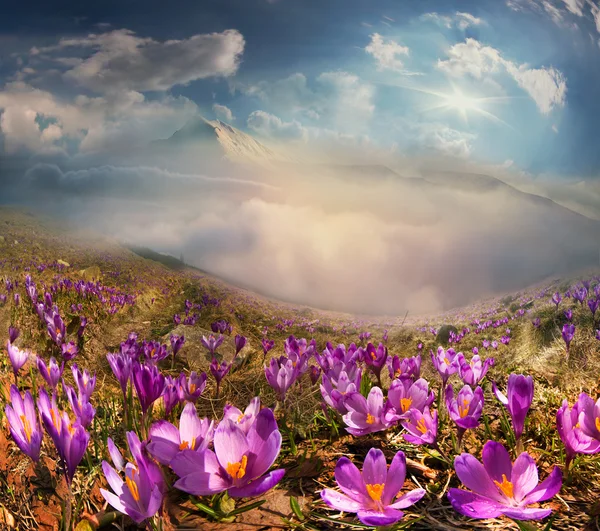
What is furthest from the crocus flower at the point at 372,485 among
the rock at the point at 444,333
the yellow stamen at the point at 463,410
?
the rock at the point at 444,333

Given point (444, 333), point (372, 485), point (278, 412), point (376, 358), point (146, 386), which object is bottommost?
point (444, 333)

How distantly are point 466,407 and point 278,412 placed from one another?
56 cm

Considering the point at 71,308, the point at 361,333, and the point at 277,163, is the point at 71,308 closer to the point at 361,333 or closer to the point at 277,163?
the point at 277,163

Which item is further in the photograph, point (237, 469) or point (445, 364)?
point (445, 364)

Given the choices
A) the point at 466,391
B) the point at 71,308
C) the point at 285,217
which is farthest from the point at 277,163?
the point at 466,391

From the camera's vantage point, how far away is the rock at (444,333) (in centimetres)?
273

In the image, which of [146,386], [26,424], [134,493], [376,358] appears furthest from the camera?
[376,358]

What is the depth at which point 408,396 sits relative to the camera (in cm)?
115

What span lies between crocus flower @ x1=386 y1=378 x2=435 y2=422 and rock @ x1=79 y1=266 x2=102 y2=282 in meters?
2.13

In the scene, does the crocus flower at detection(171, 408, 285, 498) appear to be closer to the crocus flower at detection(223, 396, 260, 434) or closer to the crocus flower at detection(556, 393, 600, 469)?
the crocus flower at detection(223, 396, 260, 434)

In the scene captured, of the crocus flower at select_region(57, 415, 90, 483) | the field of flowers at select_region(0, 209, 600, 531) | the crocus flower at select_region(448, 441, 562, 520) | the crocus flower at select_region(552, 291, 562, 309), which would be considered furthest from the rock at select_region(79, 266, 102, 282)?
the crocus flower at select_region(552, 291, 562, 309)

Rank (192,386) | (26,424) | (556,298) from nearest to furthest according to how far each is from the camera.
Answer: (26,424)
(192,386)
(556,298)

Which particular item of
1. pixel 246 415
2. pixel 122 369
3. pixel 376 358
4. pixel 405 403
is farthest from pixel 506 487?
pixel 122 369

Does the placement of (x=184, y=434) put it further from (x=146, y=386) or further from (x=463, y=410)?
(x=463, y=410)
